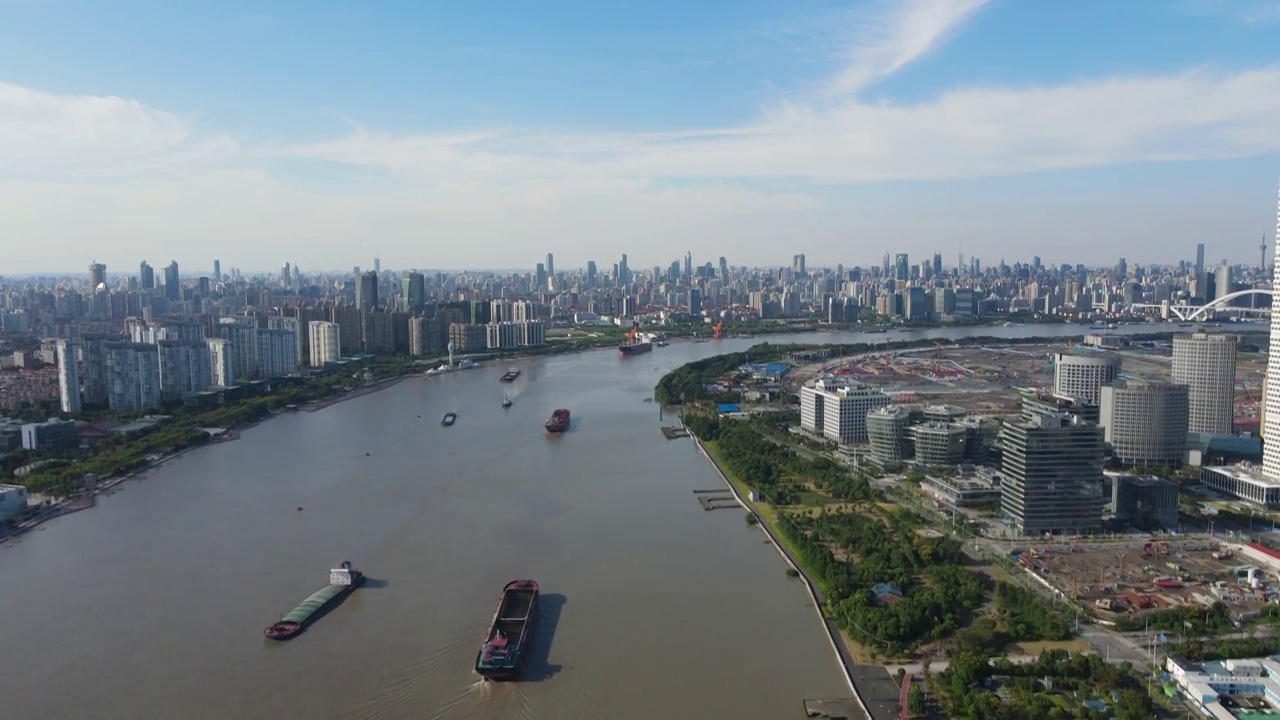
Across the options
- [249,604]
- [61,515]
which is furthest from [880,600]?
[61,515]

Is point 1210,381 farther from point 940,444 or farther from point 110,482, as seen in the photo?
point 110,482

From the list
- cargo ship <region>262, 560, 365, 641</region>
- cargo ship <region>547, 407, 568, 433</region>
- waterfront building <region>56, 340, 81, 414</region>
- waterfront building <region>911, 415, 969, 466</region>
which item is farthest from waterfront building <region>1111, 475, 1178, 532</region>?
waterfront building <region>56, 340, 81, 414</region>

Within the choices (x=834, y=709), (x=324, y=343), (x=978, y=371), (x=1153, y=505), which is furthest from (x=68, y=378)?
(x=978, y=371)

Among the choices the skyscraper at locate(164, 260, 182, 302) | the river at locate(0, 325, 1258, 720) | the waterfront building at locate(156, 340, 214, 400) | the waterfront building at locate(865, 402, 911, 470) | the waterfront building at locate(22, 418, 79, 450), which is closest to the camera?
the river at locate(0, 325, 1258, 720)

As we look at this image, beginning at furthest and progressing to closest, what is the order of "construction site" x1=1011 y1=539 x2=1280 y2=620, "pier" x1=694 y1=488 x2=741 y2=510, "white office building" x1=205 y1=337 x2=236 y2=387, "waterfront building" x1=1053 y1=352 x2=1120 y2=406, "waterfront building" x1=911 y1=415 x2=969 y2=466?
"white office building" x1=205 y1=337 x2=236 y2=387, "waterfront building" x1=1053 y1=352 x2=1120 y2=406, "waterfront building" x1=911 y1=415 x2=969 y2=466, "pier" x1=694 y1=488 x2=741 y2=510, "construction site" x1=1011 y1=539 x2=1280 y2=620

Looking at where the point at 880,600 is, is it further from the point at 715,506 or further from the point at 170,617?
the point at 170,617

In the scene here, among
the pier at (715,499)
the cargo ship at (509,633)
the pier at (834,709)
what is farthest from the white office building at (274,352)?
the pier at (834,709)

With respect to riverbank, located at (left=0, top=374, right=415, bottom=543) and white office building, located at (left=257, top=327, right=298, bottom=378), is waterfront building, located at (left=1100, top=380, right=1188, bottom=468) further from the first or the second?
white office building, located at (left=257, top=327, right=298, bottom=378)
